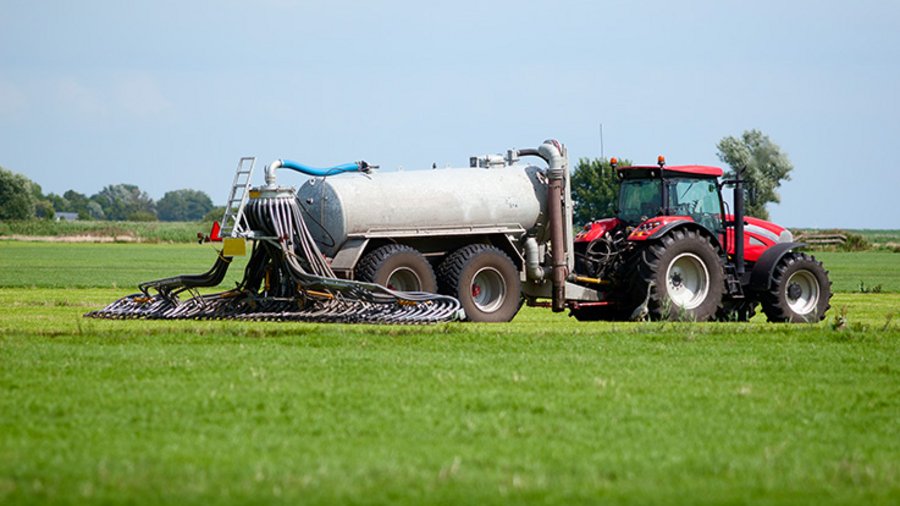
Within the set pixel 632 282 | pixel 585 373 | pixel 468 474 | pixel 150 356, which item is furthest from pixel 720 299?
pixel 468 474

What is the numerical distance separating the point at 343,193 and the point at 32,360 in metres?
9.01

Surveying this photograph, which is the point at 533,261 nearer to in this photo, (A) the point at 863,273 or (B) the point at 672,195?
(B) the point at 672,195

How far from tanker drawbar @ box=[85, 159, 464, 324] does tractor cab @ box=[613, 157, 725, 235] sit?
13.7ft

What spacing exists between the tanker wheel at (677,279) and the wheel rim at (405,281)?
3502 millimetres

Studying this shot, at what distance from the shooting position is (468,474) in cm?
808

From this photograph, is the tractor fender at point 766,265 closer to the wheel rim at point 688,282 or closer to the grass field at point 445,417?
the wheel rim at point 688,282

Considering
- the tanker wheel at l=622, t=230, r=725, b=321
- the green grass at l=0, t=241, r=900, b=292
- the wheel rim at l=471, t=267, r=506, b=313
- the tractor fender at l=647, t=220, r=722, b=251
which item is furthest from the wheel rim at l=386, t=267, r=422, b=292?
the green grass at l=0, t=241, r=900, b=292

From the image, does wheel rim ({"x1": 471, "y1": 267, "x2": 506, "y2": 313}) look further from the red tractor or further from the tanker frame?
the red tractor

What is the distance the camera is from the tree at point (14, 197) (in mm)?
124438

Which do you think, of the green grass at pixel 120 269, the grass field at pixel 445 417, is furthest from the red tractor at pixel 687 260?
the green grass at pixel 120 269

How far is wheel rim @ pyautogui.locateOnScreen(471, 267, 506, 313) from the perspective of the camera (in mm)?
22875

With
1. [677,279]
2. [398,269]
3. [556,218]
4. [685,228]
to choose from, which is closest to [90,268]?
[398,269]

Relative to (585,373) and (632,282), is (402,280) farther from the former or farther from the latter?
(585,373)

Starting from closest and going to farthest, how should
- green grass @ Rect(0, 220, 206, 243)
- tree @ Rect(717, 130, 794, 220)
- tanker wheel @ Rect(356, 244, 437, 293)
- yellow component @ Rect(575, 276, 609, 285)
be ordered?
tanker wheel @ Rect(356, 244, 437, 293) → yellow component @ Rect(575, 276, 609, 285) → tree @ Rect(717, 130, 794, 220) → green grass @ Rect(0, 220, 206, 243)
